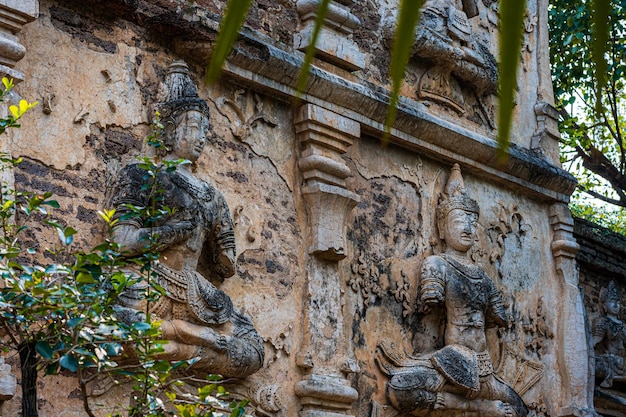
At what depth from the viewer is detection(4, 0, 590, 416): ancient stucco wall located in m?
4.87

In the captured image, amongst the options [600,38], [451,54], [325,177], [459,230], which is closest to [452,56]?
[451,54]

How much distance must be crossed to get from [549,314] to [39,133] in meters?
4.29

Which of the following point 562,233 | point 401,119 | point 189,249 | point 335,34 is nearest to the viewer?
point 189,249

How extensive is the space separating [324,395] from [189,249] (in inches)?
46.6

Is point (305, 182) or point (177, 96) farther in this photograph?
point (305, 182)

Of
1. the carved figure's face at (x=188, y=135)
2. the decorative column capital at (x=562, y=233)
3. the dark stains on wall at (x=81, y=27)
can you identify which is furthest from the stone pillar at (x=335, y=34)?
the decorative column capital at (x=562, y=233)

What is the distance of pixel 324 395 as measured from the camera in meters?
5.48

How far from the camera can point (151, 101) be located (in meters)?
5.25

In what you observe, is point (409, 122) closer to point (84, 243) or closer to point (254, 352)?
point (254, 352)

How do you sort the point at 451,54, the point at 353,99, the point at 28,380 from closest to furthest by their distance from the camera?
the point at 28,380
the point at 353,99
the point at 451,54

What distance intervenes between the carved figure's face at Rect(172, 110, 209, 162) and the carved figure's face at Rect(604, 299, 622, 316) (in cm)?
460

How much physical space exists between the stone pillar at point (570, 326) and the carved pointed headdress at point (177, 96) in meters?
3.54

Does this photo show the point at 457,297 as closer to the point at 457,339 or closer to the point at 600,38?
the point at 457,339

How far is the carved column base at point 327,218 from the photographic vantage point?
19.1 ft
